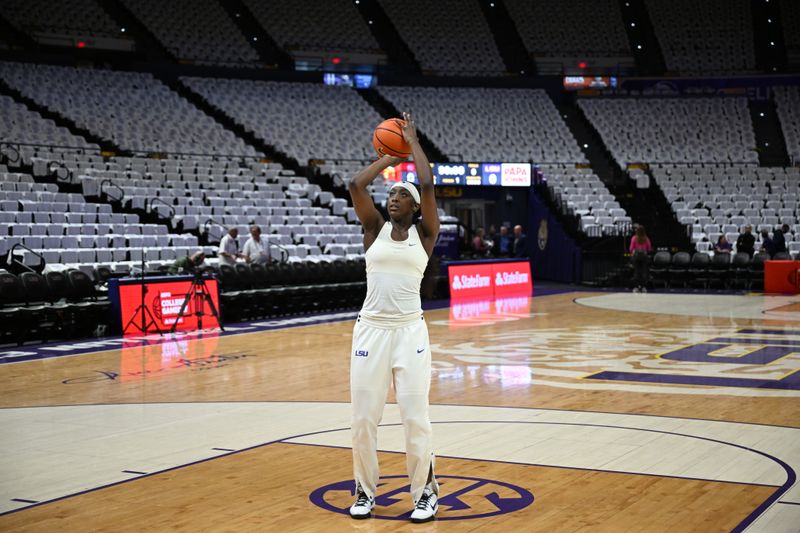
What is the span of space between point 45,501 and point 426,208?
294 centimetres

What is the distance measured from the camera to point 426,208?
5773 millimetres

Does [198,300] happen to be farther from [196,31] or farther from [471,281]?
[196,31]

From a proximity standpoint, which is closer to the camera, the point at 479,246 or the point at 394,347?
the point at 394,347

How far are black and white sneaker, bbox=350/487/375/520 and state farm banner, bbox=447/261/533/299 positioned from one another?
60.4ft

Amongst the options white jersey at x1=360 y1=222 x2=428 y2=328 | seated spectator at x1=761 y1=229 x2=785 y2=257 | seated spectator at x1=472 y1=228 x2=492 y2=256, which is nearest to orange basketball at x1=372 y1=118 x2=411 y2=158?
white jersey at x1=360 y1=222 x2=428 y2=328

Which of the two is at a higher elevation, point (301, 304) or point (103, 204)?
point (103, 204)

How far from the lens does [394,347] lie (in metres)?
5.68

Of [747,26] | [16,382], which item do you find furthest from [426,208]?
[747,26]

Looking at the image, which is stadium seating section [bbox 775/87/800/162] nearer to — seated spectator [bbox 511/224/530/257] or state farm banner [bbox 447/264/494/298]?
seated spectator [bbox 511/224/530/257]

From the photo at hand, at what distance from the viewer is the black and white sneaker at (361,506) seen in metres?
5.65

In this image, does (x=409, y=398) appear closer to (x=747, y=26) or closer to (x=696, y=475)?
(x=696, y=475)

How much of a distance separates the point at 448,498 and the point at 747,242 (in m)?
23.5

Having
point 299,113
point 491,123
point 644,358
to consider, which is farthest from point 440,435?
point 491,123

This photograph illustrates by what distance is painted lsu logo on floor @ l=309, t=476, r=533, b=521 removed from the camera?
19.1 feet
